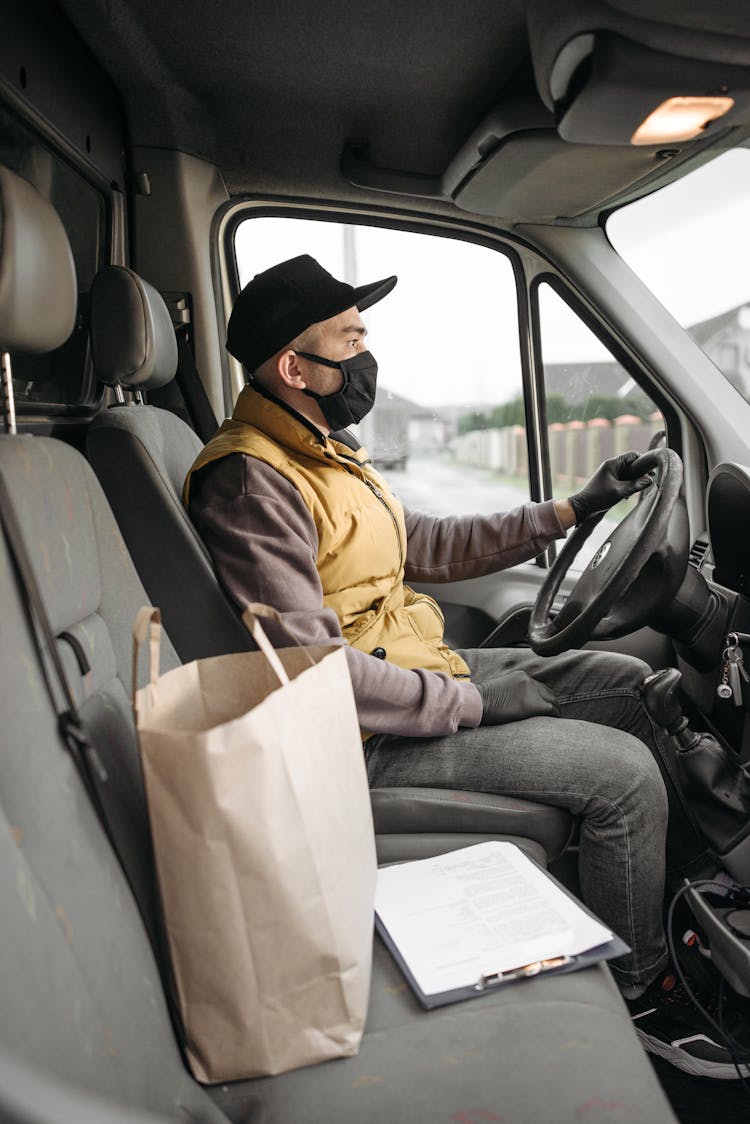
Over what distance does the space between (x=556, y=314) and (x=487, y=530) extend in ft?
2.65

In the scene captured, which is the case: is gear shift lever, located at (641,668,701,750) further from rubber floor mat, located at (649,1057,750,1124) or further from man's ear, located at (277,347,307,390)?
man's ear, located at (277,347,307,390)

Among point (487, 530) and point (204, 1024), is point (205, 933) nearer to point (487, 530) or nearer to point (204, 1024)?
point (204, 1024)

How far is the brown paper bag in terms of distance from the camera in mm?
751

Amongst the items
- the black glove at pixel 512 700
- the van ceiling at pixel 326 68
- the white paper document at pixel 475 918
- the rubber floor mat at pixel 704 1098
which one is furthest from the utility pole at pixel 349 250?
the rubber floor mat at pixel 704 1098

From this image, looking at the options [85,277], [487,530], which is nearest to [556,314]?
[487,530]

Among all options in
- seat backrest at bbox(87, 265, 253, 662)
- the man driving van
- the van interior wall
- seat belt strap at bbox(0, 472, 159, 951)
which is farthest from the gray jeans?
the van interior wall

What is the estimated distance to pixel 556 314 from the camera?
2.46 metres

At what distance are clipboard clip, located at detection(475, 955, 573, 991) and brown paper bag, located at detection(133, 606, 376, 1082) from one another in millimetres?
147

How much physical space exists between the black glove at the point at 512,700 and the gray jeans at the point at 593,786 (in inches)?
1.1

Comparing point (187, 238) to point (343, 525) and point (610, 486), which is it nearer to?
point (343, 525)

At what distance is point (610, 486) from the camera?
179 centimetres

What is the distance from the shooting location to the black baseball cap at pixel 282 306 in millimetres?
1620

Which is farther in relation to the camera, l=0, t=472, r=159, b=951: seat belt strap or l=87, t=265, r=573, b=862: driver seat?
l=87, t=265, r=573, b=862: driver seat

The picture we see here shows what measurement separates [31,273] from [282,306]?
71 cm
